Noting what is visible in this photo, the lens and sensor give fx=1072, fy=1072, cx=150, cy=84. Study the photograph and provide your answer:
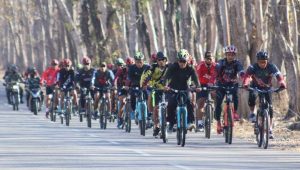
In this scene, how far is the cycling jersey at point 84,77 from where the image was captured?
31.1 metres

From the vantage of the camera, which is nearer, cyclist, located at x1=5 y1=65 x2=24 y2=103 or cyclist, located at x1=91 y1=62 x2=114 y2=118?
cyclist, located at x1=91 y1=62 x2=114 y2=118

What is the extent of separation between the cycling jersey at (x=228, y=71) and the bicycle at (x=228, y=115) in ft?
0.90

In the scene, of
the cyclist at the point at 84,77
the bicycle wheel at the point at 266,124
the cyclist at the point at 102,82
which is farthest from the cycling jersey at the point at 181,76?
the cyclist at the point at 84,77

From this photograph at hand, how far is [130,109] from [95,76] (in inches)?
133

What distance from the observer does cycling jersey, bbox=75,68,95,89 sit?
102ft

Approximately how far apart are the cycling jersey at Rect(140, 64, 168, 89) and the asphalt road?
1.23m

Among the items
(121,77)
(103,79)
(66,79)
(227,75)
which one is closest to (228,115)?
(227,75)

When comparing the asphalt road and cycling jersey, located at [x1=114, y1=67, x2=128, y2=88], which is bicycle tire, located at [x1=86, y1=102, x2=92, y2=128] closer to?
cycling jersey, located at [x1=114, y1=67, x2=128, y2=88]

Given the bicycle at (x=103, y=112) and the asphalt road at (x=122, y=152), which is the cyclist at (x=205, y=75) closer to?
the asphalt road at (x=122, y=152)

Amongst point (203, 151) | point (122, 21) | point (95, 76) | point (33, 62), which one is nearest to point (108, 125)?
point (95, 76)

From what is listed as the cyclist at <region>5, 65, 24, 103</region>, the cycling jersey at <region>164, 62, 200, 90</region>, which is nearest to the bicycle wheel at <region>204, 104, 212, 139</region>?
the cycling jersey at <region>164, 62, 200, 90</region>

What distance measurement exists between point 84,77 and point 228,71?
9453 mm

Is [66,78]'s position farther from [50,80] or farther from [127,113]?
[127,113]

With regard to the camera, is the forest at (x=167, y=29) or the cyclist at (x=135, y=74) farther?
the forest at (x=167, y=29)
